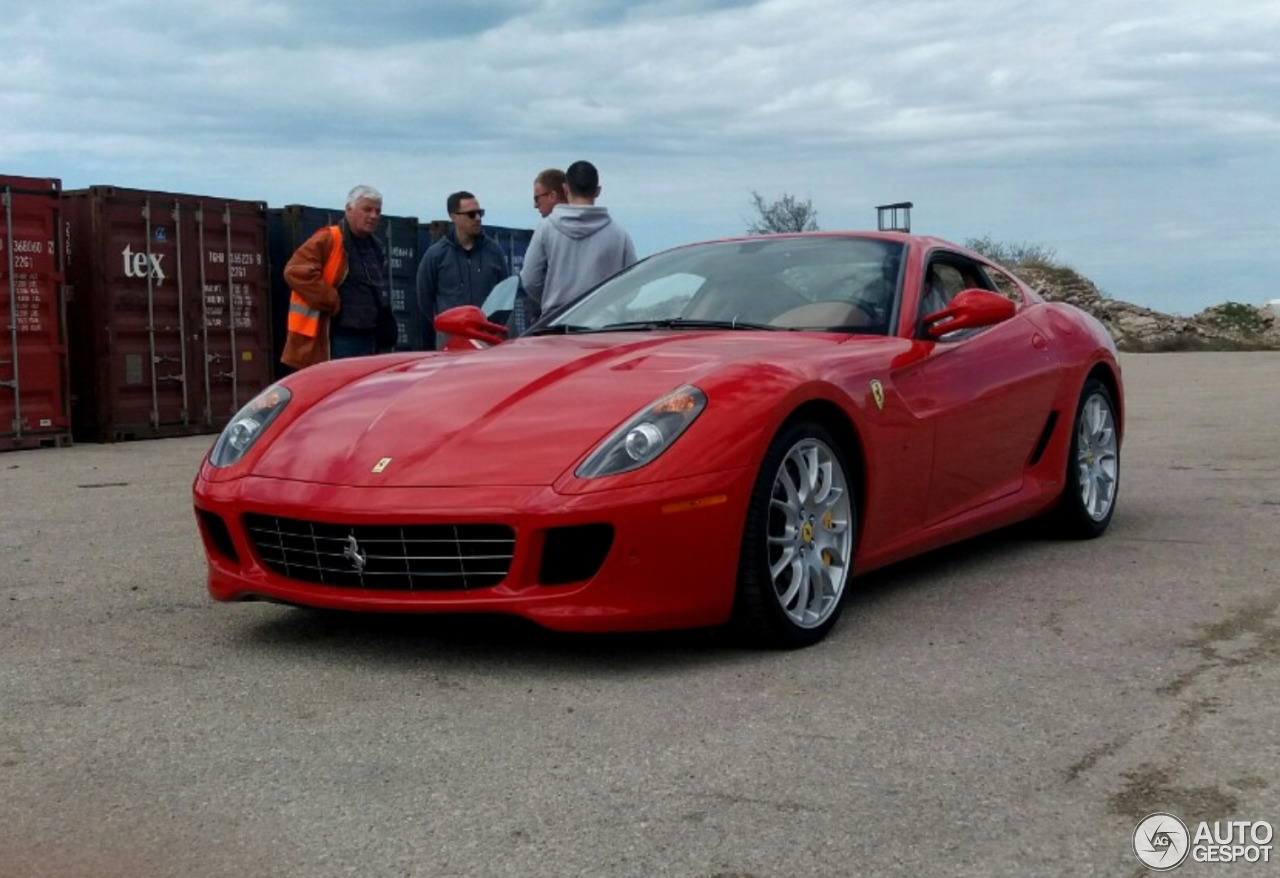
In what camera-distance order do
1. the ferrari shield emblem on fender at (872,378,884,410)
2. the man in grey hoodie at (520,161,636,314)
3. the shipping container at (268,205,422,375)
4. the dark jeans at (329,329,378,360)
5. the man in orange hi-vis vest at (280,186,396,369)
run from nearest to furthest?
the ferrari shield emblem on fender at (872,378,884,410) → the man in grey hoodie at (520,161,636,314) → the man in orange hi-vis vest at (280,186,396,369) → the dark jeans at (329,329,378,360) → the shipping container at (268,205,422,375)

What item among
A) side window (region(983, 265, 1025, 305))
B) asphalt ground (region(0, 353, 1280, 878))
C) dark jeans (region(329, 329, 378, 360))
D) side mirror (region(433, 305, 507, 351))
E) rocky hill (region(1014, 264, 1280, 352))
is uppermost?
side window (region(983, 265, 1025, 305))

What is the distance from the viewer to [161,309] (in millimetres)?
13922

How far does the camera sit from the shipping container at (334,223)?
593 inches

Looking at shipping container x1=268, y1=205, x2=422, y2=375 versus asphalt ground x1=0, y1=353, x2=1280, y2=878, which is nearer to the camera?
asphalt ground x1=0, y1=353, x2=1280, y2=878

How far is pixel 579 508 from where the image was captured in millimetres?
3982

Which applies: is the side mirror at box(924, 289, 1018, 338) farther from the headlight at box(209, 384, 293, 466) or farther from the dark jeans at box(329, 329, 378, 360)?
the dark jeans at box(329, 329, 378, 360)

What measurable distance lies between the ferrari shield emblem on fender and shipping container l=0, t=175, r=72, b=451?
9.54 m

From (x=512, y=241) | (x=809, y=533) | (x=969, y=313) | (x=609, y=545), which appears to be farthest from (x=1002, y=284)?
(x=512, y=241)

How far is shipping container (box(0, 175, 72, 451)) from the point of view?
12602 mm

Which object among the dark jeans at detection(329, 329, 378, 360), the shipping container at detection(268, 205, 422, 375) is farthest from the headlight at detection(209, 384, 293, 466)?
the shipping container at detection(268, 205, 422, 375)

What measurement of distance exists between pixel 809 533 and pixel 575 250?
12.4 feet

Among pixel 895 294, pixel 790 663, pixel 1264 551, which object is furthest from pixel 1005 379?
pixel 790 663

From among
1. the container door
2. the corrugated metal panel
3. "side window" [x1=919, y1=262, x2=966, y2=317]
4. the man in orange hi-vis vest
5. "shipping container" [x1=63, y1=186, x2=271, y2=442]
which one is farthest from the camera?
the corrugated metal panel

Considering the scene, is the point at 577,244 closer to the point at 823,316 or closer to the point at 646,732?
the point at 823,316
